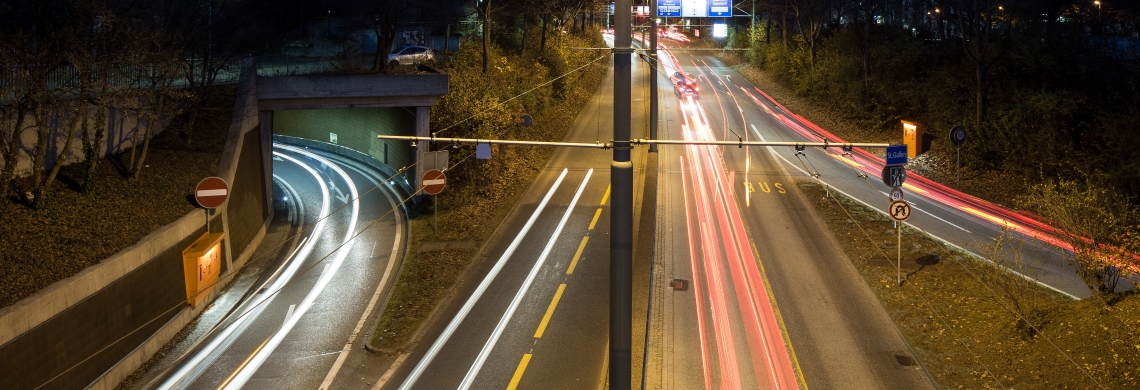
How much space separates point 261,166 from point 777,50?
48674mm

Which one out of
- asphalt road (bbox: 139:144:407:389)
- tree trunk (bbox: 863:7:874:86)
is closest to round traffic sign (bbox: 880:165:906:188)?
asphalt road (bbox: 139:144:407:389)

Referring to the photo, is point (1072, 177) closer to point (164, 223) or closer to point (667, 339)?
point (667, 339)

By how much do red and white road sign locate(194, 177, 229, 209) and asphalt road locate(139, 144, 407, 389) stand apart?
2.96 m

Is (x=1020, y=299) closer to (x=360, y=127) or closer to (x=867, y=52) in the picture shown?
(x=360, y=127)

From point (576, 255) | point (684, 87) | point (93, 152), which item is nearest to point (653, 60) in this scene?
point (576, 255)

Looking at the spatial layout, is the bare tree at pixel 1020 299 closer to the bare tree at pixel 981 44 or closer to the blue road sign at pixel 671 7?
the bare tree at pixel 981 44

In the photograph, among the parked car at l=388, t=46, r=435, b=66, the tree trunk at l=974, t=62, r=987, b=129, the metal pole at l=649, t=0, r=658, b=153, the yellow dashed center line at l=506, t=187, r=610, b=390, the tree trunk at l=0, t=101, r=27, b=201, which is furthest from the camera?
the parked car at l=388, t=46, r=435, b=66

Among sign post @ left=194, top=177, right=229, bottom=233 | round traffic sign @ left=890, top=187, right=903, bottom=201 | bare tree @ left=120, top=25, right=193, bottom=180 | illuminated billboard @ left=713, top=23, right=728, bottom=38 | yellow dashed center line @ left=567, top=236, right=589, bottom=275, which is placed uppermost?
illuminated billboard @ left=713, top=23, right=728, bottom=38

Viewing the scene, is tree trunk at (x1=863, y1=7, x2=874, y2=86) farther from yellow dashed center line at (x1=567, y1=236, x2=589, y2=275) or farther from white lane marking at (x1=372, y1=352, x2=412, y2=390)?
white lane marking at (x1=372, y1=352, x2=412, y2=390)

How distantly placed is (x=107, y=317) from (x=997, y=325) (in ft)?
60.8

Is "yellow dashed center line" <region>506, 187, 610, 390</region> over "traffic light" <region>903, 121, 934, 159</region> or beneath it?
beneath

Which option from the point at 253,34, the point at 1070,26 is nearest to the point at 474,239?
the point at 253,34

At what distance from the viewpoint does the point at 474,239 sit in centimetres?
2678

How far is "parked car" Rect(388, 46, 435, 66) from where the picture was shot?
1582 inches
